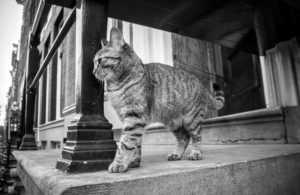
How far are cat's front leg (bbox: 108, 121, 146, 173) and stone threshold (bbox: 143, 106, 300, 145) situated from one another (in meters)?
1.67

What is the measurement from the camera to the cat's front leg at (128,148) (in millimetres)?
1025

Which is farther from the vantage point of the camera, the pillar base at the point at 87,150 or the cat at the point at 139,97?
the cat at the point at 139,97

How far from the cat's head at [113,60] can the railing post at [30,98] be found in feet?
8.00

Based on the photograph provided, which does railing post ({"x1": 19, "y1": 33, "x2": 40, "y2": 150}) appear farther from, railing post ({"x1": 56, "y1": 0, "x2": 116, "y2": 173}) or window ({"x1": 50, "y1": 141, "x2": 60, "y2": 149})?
window ({"x1": 50, "y1": 141, "x2": 60, "y2": 149})

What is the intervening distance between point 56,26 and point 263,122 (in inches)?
317

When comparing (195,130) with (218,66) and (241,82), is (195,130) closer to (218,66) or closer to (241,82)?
(218,66)

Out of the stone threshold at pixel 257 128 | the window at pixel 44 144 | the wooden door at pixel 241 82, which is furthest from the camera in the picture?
the window at pixel 44 144

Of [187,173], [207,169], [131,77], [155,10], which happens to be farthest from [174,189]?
[155,10]

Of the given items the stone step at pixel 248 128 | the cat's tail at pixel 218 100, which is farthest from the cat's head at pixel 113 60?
the stone step at pixel 248 128

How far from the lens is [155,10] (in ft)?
7.16

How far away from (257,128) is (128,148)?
180 cm

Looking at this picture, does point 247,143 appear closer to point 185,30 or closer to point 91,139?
point 185,30

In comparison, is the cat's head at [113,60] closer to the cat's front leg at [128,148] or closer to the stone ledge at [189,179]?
the cat's front leg at [128,148]

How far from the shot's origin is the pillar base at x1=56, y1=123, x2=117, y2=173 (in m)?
1.01
